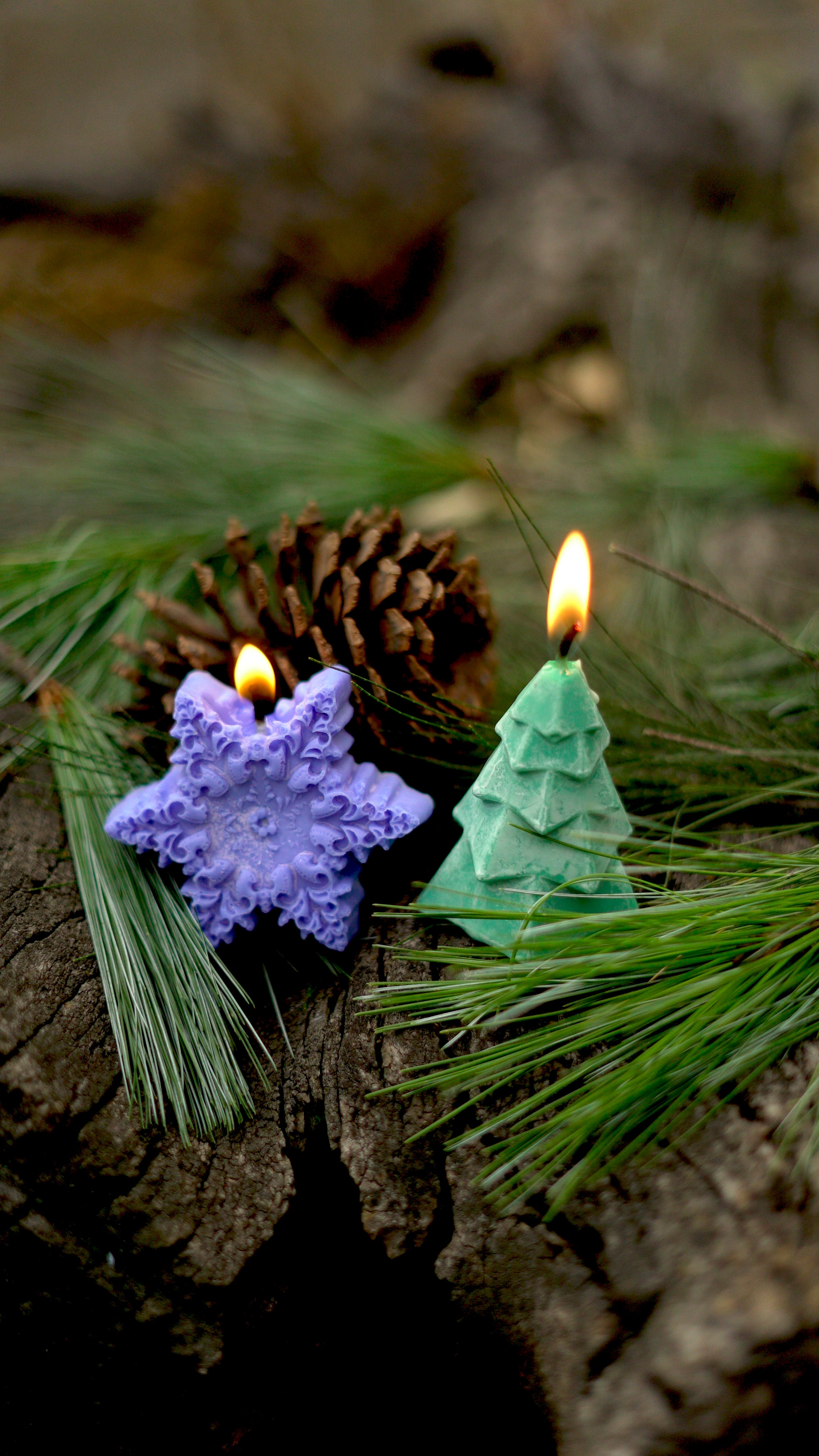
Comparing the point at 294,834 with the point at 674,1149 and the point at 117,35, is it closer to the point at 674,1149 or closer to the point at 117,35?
the point at 674,1149

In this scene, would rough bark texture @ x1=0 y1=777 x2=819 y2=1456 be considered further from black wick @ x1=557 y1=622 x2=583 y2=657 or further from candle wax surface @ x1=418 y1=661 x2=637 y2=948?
black wick @ x1=557 y1=622 x2=583 y2=657

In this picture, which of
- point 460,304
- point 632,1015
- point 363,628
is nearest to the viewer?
point 632,1015

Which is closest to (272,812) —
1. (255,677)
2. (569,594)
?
(255,677)

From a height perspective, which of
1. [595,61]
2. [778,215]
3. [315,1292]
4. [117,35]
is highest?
[117,35]

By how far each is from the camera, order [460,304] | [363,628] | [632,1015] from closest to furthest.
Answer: [632,1015], [363,628], [460,304]

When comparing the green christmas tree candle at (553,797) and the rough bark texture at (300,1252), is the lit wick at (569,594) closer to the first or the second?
the green christmas tree candle at (553,797)

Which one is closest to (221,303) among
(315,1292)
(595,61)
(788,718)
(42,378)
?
(42,378)

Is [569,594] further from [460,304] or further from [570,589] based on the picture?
[460,304]
